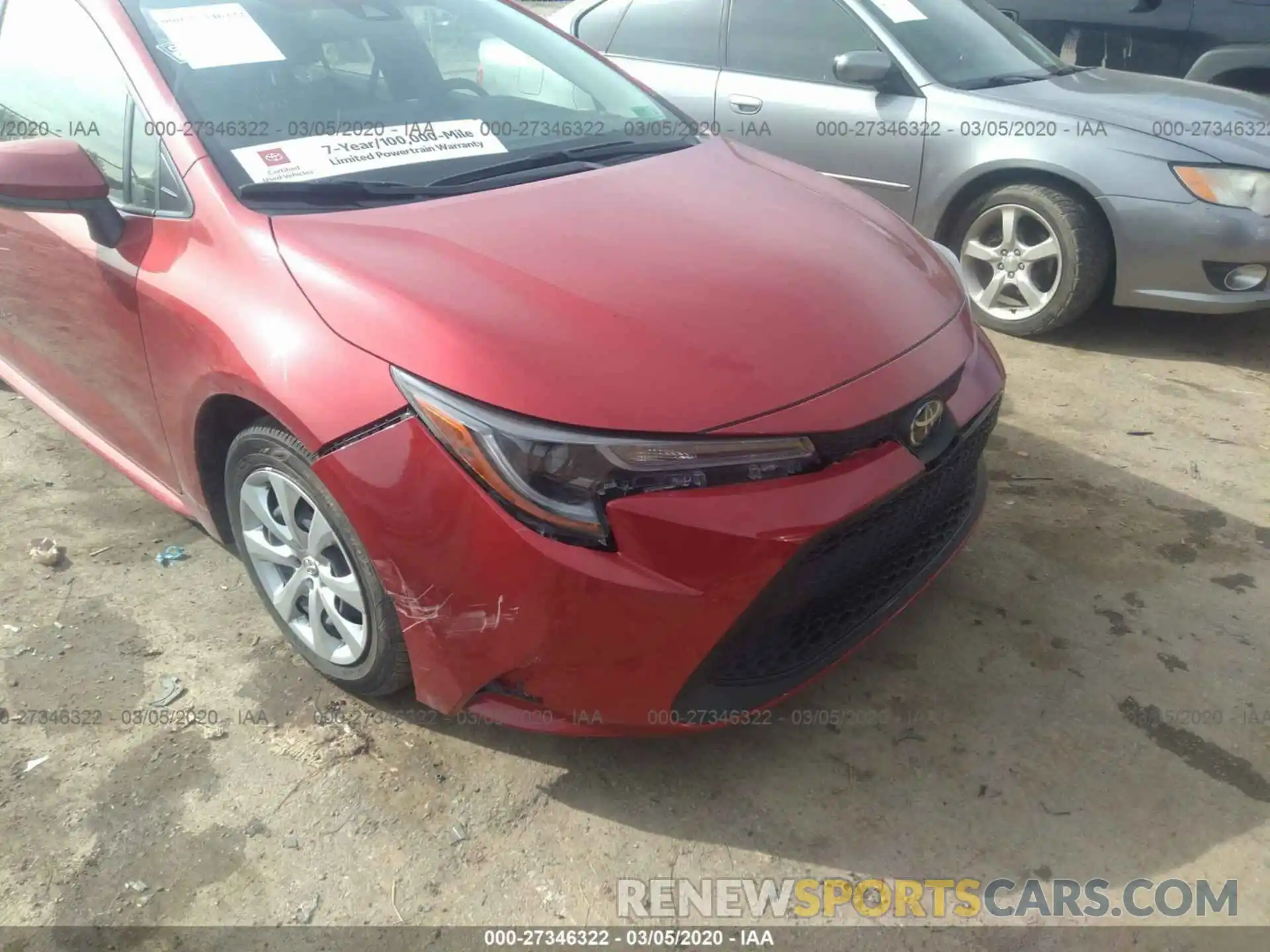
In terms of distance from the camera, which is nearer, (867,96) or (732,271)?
(732,271)

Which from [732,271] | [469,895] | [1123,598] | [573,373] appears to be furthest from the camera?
[1123,598]

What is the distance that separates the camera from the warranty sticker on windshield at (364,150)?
213cm

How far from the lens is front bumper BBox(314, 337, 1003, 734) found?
66.4 inches

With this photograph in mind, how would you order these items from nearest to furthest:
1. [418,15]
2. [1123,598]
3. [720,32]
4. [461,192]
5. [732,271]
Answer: [732,271] < [461,192] < [1123,598] < [418,15] < [720,32]

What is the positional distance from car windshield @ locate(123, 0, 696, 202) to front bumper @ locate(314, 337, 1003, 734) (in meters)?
0.86

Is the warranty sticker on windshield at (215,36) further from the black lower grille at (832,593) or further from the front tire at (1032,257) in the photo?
the front tire at (1032,257)

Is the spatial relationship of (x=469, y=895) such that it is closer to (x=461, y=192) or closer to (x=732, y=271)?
(x=732, y=271)

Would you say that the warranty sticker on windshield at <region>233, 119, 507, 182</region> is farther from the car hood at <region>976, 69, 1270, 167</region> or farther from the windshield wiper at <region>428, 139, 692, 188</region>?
the car hood at <region>976, 69, 1270, 167</region>

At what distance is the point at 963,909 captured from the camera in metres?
1.82

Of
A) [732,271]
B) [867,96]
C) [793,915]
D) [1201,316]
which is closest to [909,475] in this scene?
[732,271]

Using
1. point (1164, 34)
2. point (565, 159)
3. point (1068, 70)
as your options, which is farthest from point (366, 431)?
point (1164, 34)

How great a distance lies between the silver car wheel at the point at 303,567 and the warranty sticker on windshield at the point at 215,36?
1.03 meters

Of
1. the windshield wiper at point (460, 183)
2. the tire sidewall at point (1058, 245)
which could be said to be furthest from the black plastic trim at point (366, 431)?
the tire sidewall at point (1058, 245)

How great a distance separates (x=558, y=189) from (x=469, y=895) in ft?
5.08
